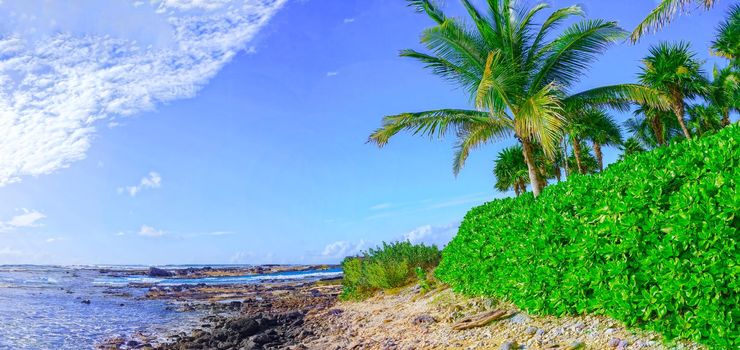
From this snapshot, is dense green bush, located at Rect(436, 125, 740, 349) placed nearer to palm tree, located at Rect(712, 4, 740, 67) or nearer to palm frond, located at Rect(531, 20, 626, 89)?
palm frond, located at Rect(531, 20, 626, 89)

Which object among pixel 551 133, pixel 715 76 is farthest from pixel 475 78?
pixel 715 76

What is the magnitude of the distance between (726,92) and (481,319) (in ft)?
122

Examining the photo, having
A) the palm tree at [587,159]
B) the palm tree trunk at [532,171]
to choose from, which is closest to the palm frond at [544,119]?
the palm tree trunk at [532,171]

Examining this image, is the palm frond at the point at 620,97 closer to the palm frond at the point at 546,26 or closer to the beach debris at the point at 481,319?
the palm frond at the point at 546,26

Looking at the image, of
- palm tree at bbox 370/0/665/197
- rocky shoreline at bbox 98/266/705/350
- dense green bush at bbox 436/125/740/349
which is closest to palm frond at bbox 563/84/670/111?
palm tree at bbox 370/0/665/197

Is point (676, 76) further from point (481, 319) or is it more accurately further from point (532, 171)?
point (481, 319)

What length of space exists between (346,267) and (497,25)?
11184 millimetres

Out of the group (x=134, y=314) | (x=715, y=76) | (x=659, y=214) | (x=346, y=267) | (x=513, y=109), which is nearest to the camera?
(x=659, y=214)

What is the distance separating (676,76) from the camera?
2886 cm

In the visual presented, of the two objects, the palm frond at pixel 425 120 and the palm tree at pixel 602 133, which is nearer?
the palm frond at pixel 425 120

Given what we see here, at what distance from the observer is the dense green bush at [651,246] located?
4438 mm

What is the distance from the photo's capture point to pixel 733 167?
15.0 ft

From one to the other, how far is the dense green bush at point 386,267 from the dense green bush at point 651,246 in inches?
393

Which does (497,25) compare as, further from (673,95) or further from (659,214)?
(673,95)
